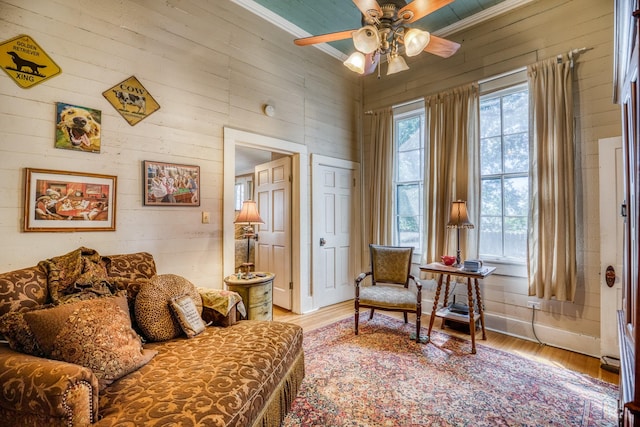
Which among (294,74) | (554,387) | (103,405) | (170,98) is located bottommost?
(554,387)

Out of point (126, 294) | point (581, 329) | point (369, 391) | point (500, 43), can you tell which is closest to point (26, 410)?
point (126, 294)

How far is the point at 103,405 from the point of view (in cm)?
119

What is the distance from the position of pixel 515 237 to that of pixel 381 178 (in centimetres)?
183

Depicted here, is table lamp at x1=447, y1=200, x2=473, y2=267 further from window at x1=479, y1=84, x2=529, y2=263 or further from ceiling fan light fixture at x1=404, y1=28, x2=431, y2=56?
ceiling fan light fixture at x1=404, y1=28, x2=431, y2=56

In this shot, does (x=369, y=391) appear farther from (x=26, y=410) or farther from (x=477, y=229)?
(x=477, y=229)

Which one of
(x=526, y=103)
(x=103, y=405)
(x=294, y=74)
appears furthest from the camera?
(x=294, y=74)

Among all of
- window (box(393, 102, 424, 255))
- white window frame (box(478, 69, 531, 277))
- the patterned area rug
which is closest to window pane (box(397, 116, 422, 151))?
window (box(393, 102, 424, 255))

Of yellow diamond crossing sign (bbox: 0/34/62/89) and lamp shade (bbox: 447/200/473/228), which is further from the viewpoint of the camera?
lamp shade (bbox: 447/200/473/228)

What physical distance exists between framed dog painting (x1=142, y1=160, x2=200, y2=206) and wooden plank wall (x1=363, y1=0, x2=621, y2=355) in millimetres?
3379

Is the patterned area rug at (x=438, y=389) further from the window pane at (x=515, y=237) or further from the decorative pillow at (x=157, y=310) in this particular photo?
A: the window pane at (x=515, y=237)

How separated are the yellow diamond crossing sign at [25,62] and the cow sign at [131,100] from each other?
0.37 meters

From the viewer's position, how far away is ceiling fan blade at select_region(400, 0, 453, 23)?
1812 millimetres

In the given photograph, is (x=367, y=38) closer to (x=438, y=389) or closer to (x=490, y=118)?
(x=490, y=118)

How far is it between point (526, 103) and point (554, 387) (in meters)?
2.79
